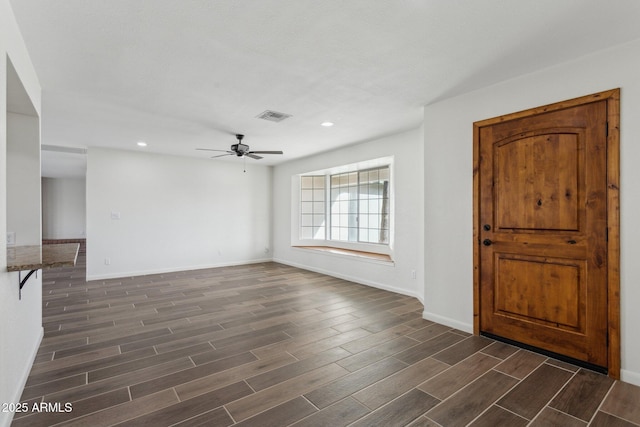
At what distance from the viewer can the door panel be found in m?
2.46

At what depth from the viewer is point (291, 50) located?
241 centimetres

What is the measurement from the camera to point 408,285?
4742 millimetres

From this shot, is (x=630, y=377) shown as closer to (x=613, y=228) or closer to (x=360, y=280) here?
(x=613, y=228)

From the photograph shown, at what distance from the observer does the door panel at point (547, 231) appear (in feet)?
8.07

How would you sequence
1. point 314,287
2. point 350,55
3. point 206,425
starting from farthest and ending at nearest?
point 314,287, point 350,55, point 206,425

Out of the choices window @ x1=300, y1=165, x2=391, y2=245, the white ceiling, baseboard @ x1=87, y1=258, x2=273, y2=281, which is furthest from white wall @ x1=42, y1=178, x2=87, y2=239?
window @ x1=300, y1=165, x2=391, y2=245

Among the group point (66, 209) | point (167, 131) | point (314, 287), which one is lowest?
point (314, 287)

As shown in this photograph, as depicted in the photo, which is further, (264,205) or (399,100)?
(264,205)

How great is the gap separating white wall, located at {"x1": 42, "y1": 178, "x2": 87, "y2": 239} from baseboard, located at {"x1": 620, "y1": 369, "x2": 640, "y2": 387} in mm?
14156

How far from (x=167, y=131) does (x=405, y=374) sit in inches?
176

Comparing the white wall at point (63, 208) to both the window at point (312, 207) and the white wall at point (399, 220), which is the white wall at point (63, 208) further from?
the white wall at point (399, 220)

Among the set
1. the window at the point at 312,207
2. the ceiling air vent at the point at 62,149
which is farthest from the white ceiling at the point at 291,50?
the window at the point at 312,207

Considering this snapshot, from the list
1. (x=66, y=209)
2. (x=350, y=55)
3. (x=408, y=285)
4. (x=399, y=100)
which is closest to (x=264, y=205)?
(x=408, y=285)

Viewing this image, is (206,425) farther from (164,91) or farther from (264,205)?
(264,205)
